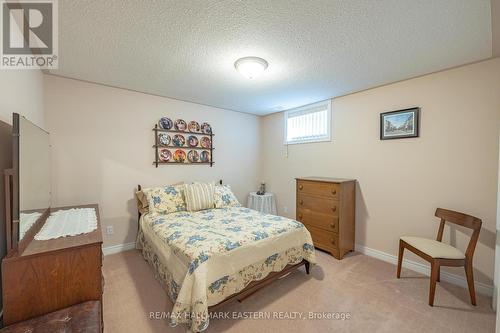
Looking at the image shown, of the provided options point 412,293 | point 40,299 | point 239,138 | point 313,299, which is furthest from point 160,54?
point 412,293

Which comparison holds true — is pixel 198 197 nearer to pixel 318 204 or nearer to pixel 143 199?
pixel 143 199

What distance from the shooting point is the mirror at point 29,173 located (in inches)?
47.3

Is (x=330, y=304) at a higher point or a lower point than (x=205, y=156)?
lower

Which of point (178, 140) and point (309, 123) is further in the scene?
point (309, 123)

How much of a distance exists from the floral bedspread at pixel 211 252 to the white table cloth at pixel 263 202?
1366 mm

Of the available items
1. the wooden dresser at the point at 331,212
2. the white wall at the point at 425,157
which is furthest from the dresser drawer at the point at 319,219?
the white wall at the point at 425,157

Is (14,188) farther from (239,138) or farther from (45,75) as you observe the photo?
(239,138)

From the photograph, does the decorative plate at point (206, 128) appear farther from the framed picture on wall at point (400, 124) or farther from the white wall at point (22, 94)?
the framed picture on wall at point (400, 124)

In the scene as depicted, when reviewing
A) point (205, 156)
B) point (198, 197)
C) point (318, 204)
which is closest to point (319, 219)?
point (318, 204)

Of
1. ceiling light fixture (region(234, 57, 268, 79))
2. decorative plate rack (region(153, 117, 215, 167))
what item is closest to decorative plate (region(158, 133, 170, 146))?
decorative plate rack (region(153, 117, 215, 167))

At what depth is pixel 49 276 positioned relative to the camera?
120 cm

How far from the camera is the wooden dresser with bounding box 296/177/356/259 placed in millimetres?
2807

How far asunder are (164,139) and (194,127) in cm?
56

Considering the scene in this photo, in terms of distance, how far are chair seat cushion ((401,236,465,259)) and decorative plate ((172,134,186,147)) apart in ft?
10.8
